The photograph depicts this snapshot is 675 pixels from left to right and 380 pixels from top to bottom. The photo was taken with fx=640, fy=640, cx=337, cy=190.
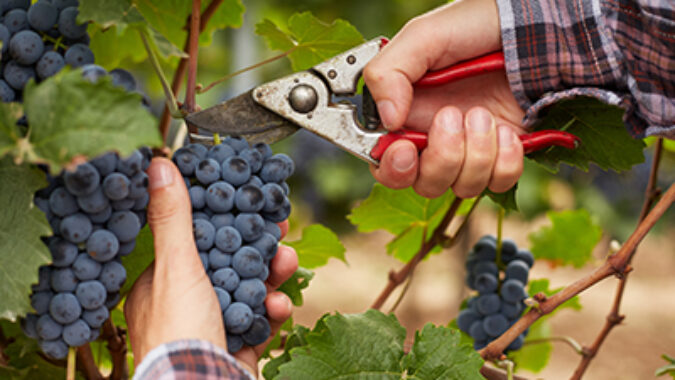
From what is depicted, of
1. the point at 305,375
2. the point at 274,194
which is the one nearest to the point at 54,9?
the point at 274,194

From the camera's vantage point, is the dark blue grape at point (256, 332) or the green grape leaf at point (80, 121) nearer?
the green grape leaf at point (80, 121)

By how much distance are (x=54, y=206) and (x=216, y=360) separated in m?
0.17

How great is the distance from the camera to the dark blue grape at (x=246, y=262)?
0.54 metres

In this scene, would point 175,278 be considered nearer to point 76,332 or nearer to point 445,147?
point 76,332

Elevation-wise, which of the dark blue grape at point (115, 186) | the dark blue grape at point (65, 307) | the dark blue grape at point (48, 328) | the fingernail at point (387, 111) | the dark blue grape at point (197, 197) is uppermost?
the dark blue grape at point (115, 186)

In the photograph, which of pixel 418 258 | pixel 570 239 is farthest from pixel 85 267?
pixel 570 239

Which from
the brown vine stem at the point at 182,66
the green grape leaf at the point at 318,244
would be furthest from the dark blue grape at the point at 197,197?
the green grape leaf at the point at 318,244

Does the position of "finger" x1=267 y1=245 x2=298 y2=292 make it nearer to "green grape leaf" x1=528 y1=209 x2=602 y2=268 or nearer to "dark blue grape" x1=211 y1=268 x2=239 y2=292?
"dark blue grape" x1=211 y1=268 x2=239 y2=292

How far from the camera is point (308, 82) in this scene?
70 centimetres

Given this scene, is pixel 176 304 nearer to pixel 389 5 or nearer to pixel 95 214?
pixel 95 214

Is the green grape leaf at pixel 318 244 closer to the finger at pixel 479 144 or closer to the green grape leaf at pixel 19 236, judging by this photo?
the finger at pixel 479 144

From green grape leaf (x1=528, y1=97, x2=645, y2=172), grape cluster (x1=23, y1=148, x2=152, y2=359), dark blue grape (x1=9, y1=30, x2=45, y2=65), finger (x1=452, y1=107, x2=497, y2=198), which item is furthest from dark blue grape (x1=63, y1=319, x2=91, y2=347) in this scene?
green grape leaf (x1=528, y1=97, x2=645, y2=172)

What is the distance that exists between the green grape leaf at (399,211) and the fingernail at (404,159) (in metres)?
0.23

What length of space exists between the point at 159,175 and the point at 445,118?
0.32 metres
